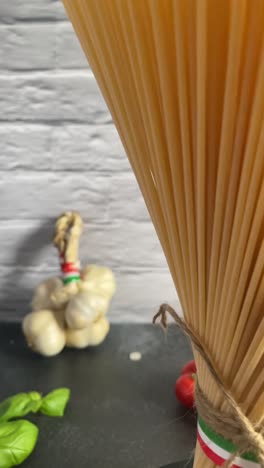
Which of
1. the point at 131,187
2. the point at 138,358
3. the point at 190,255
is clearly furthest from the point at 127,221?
the point at 190,255

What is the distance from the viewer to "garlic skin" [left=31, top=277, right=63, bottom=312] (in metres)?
0.64

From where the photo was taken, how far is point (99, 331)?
65 centimetres

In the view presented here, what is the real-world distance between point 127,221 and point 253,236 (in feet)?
1.33

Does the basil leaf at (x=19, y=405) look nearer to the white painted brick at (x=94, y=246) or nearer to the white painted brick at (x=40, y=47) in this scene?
the white painted brick at (x=94, y=246)

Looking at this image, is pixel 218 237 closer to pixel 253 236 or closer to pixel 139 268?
pixel 253 236

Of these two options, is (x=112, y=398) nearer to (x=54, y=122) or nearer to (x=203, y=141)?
(x=54, y=122)

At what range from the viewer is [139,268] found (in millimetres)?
688

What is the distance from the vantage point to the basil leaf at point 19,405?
Answer: 0.55 meters

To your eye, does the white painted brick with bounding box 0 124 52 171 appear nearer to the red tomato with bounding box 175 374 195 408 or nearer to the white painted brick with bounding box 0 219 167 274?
the white painted brick with bounding box 0 219 167 274

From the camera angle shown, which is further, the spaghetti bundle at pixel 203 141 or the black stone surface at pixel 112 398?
the black stone surface at pixel 112 398

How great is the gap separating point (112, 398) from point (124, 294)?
142 millimetres

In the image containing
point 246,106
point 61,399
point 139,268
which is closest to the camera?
point 246,106

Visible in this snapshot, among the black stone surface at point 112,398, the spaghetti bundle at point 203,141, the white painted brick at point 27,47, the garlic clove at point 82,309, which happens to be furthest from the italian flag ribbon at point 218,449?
the white painted brick at point 27,47

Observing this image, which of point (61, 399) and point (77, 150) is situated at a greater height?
point (77, 150)
